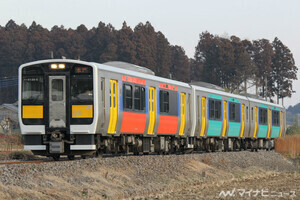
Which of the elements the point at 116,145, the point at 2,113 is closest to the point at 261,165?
the point at 116,145

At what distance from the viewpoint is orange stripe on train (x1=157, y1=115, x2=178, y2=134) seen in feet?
82.5

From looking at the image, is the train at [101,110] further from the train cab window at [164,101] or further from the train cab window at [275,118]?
the train cab window at [275,118]

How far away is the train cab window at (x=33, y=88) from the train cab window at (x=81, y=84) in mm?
979

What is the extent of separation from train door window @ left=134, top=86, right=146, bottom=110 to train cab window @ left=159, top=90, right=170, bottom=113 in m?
1.87

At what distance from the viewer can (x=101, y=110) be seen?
64.4 feet

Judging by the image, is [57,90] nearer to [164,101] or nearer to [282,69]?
[164,101]

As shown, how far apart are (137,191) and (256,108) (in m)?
23.1

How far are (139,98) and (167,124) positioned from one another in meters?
3.35

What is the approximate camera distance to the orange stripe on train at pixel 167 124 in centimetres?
2516

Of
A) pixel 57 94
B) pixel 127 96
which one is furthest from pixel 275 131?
pixel 57 94

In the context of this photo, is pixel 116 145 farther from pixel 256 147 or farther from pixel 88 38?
pixel 88 38

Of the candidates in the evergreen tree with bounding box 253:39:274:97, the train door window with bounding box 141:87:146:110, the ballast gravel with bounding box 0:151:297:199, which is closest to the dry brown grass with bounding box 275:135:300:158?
the ballast gravel with bounding box 0:151:297:199

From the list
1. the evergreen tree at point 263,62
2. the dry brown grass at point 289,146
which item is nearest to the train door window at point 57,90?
the dry brown grass at point 289,146

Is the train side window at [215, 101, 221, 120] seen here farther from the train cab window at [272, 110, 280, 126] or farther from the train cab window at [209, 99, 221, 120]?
the train cab window at [272, 110, 280, 126]
